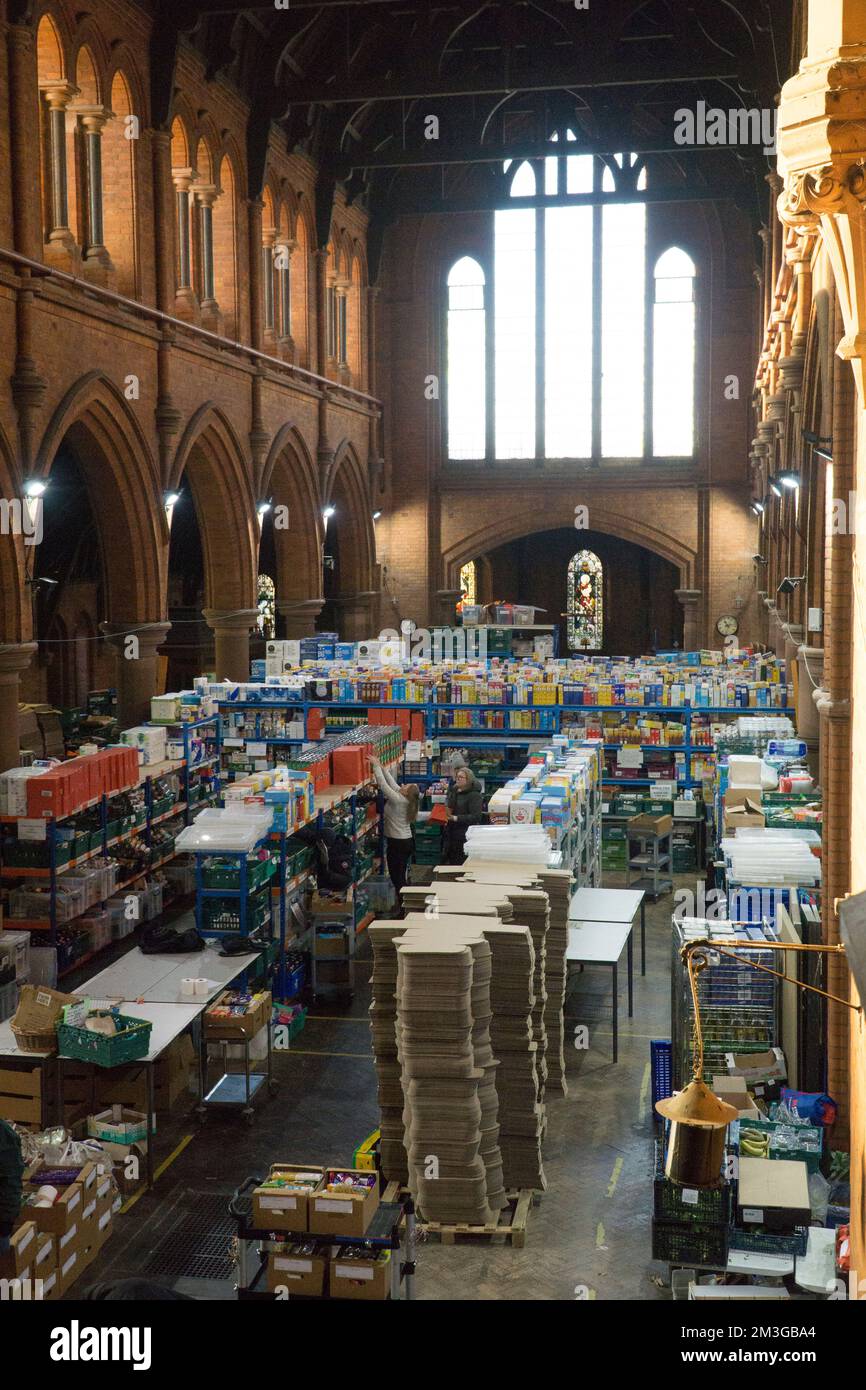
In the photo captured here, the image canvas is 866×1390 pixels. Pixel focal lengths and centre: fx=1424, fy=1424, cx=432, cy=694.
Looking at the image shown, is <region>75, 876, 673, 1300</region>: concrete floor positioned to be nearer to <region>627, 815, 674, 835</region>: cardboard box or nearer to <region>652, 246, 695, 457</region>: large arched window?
<region>627, 815, 674, 835</region>: cardboard box

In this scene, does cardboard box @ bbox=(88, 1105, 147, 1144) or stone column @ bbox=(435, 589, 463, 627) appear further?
stone column @ bbox=(435, 589, 463, 627)

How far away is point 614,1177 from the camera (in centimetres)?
872

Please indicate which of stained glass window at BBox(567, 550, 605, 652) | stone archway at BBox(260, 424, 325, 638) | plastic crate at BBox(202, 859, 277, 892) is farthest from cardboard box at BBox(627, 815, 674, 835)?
stained glass window at BBox(567, 550, 605, 652)

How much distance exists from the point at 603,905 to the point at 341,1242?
551cm

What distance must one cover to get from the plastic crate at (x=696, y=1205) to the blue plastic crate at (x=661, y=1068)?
6.41 ft

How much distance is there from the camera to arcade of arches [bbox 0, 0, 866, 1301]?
14727 mm

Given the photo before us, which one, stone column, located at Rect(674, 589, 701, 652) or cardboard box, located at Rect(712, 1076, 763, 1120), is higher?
stone column, located at Rect(674, 589, 701, 652)

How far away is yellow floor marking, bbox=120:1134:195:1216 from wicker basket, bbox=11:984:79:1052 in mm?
1009

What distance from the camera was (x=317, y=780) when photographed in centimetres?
1356

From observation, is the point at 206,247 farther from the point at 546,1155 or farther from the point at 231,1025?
the point at 546,1155

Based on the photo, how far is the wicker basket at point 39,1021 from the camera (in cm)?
871

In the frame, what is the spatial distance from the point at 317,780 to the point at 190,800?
2.77 meters

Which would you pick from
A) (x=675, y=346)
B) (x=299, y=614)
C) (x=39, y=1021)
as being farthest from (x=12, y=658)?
(x=675, y=346)

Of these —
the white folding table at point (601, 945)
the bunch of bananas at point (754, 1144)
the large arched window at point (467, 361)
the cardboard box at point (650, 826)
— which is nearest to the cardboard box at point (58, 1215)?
the bunch of bananas at point (754, 1144)
